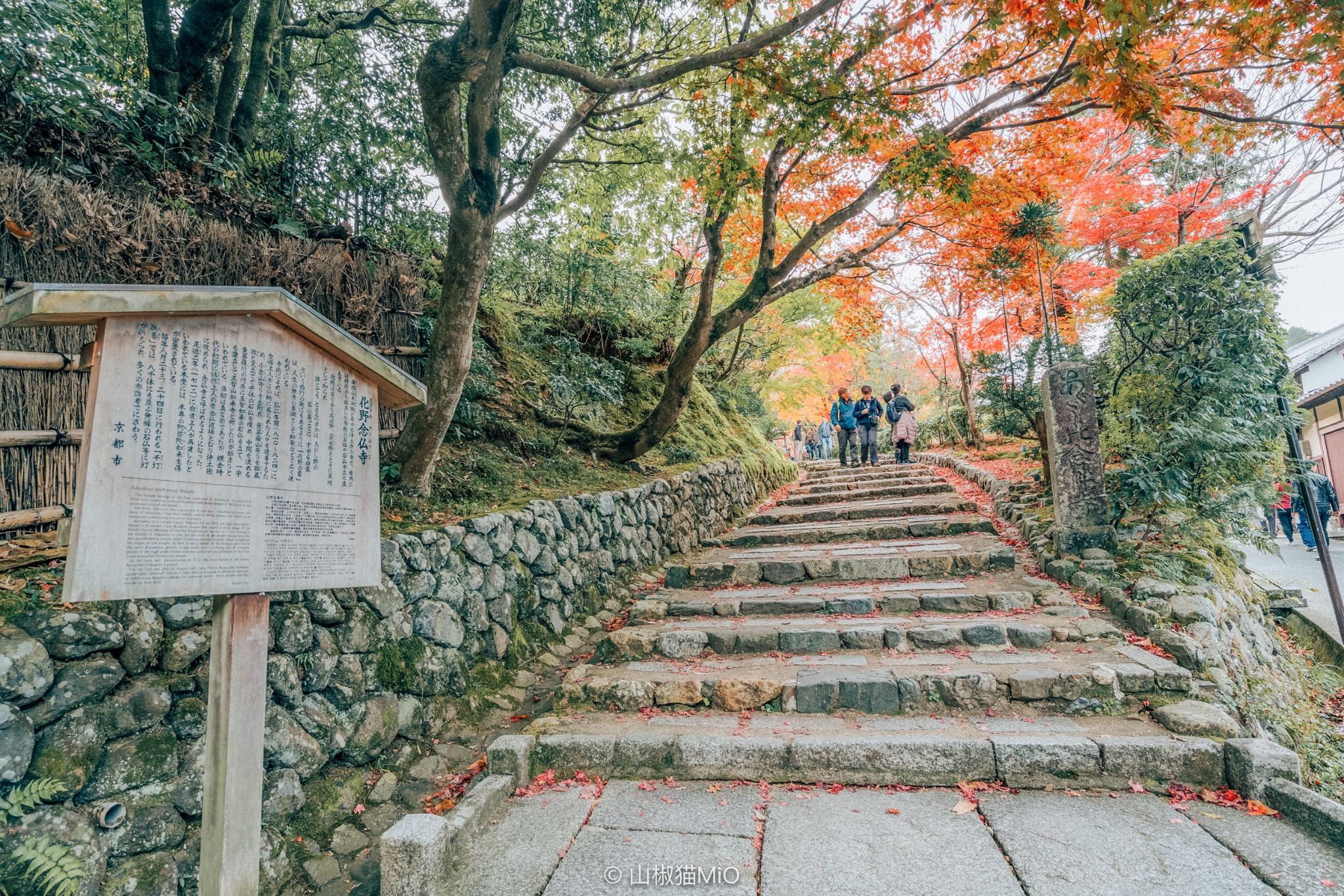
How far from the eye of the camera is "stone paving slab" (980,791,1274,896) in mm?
2605

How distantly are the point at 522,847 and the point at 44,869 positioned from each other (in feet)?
6.27

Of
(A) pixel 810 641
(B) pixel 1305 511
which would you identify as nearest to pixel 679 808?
(A) pixel 810 641

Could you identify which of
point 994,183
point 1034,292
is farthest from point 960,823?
point 1034,292

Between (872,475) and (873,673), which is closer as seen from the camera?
(873,673)

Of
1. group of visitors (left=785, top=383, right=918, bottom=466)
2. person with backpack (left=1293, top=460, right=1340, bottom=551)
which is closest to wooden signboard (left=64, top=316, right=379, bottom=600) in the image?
person with backpack (left=1293, top=460, right=1340, bottom=551)

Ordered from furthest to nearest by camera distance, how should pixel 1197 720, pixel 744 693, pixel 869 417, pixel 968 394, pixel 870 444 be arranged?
pixel 968 394 < pixel 870 444 < pixel 869 417 < pixel 744 693 < pixel 1197 720

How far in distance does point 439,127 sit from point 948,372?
2273 centimetres

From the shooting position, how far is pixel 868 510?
9789 mm

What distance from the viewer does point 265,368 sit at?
8.17ft

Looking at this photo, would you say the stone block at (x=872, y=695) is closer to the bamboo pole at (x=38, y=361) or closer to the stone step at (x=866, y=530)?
the stone step at (x=866, y=530)

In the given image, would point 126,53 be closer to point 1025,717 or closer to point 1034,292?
point 1025,717

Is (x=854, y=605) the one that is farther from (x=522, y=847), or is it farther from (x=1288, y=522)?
(x=1288, y=522)

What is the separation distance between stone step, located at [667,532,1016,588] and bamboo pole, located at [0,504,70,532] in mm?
5453

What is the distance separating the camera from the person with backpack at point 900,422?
1492 centimetres
